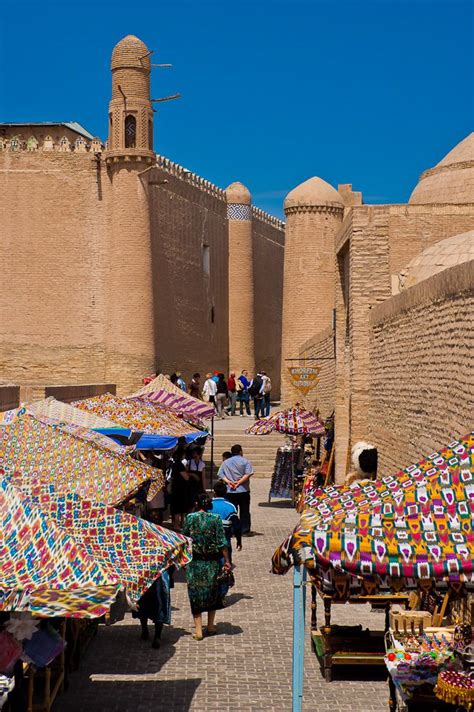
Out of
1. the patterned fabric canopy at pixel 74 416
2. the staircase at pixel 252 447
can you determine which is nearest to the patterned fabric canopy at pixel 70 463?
the patterned fabric canopy at pixel 74 416

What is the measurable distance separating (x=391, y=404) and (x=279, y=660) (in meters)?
5.13

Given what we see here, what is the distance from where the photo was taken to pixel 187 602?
32.2 ft

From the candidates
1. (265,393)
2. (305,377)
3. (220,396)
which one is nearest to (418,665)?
(305,377)

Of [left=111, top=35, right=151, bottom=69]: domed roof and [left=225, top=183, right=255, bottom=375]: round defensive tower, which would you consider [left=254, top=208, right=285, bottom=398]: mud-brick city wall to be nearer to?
[left=225, top=183, right=255, bottom=375]: round defensive tower

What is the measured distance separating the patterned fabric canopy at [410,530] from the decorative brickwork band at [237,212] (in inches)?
1275

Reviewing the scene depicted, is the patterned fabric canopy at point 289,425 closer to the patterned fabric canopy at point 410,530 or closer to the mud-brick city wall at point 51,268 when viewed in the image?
the patterned fabric canopy at point 410,530

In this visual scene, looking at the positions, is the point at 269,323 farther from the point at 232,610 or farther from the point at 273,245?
the point at 232,610

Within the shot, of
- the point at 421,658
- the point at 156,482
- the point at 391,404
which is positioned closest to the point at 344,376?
the point at 391,404

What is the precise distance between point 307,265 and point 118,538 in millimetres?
23286

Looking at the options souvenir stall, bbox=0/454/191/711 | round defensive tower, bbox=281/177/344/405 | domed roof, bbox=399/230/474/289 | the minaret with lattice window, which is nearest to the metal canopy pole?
souvenir stall, bbox=0/454/191/711

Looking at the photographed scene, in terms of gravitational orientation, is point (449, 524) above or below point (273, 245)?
below

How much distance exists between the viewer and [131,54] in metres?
26.2

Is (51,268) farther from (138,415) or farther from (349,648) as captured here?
(349,648)

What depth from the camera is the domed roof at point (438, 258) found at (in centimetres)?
1319
